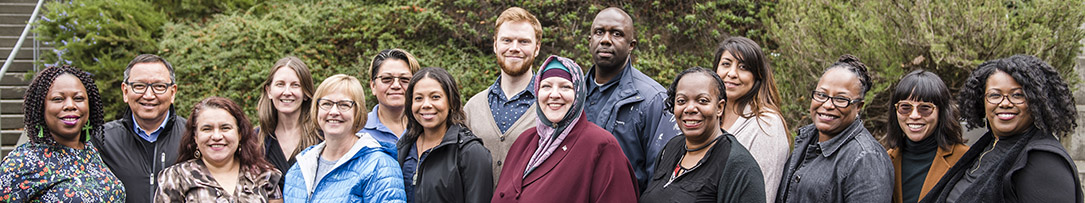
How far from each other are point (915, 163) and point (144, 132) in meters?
4.53

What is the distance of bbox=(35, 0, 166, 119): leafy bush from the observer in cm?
1063

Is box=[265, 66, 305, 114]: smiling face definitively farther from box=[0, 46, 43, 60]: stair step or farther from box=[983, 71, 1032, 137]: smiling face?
box=[0, 46, 43, 60]: stair step

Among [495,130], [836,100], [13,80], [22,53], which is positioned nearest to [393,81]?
[495,130]

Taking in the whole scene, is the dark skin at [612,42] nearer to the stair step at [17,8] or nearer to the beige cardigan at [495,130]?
the beige cardigan at [495,130]

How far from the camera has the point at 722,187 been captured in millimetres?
3344

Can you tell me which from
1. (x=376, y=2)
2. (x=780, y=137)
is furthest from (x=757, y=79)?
(x=376, y=2)

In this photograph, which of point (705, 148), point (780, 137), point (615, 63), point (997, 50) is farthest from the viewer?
point (997, 50)

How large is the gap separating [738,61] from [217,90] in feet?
24.0

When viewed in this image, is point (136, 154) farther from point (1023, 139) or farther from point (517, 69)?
point (1023, 139)

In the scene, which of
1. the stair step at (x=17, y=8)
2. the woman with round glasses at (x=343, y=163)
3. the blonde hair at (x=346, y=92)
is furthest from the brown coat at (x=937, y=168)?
the stair step at (x=17, y=8)

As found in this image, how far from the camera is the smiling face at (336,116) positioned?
173 inches

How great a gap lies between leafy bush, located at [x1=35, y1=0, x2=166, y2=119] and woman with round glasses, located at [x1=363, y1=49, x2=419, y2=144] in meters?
6.72

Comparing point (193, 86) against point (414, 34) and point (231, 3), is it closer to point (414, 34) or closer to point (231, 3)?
point (231, 3)

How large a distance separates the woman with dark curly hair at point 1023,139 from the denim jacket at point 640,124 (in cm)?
142
